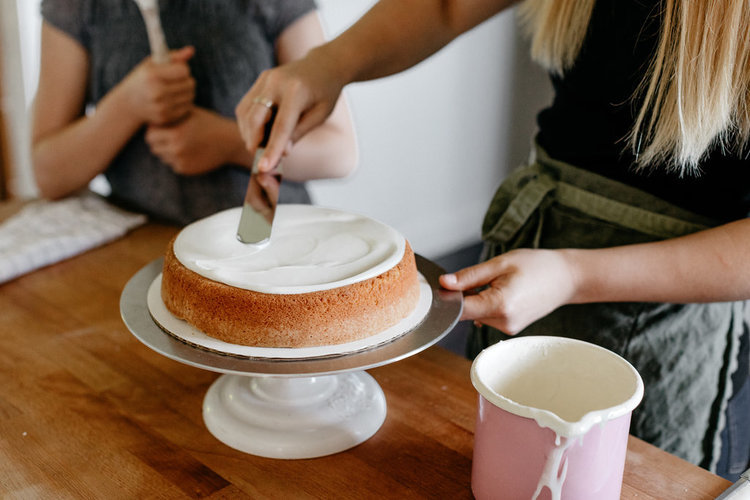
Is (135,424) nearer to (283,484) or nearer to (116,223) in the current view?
(283,484)

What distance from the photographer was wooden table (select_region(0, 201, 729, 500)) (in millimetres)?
651

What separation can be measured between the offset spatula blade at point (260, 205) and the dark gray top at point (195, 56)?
43cm

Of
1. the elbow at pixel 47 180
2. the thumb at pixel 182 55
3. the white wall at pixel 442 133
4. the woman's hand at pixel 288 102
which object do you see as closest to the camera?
the woman's hand at pixel 288 102

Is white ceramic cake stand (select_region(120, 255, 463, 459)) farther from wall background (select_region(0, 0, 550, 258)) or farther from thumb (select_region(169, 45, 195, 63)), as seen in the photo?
wall background (select_region(0, 0, 550, 258))

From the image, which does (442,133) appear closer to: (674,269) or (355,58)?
(355,58)

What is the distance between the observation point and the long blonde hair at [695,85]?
0.69m

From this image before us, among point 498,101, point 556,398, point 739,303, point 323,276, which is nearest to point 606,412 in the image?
point 556,398

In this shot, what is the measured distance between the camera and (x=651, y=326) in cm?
90

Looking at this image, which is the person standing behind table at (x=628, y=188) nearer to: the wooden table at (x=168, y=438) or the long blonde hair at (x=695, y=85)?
the long blonde hair at (x=695, y=85)

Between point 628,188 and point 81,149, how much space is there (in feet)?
3.31

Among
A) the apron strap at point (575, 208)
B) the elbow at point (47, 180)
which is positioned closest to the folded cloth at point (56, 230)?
the elbow at point (47, 180)

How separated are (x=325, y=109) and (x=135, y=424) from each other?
1.58 ft

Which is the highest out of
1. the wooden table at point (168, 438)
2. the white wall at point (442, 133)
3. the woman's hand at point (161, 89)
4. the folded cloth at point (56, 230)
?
the woman's hand at point (161, 89)

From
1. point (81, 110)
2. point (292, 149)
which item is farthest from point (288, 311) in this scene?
point (81, 110)
